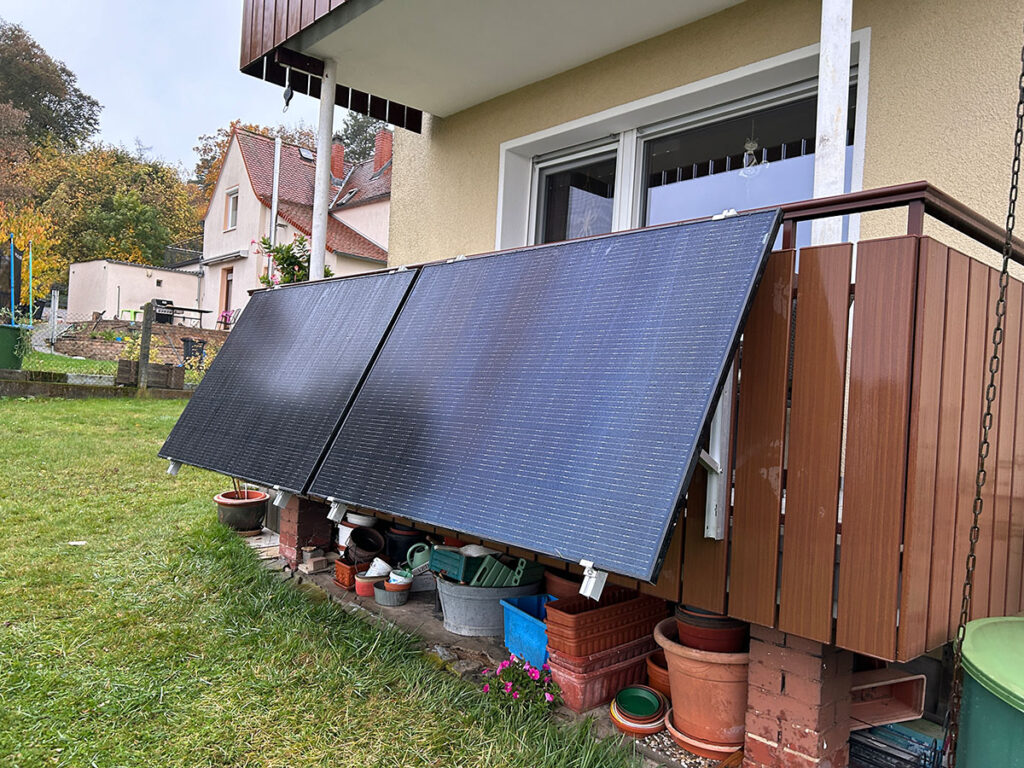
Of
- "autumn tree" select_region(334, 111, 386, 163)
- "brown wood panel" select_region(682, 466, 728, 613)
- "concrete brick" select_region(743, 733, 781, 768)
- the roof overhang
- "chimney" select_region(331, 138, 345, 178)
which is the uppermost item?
"autumn tree" select_region(334, 111, 386, 163)

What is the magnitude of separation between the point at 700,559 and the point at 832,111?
194 centimetres

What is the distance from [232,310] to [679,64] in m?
22.4

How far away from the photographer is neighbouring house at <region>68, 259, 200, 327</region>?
26.5m

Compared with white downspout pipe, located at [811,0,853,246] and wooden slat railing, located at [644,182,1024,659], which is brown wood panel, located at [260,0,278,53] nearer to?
white downspout pipe, located at [811,0,853,246]

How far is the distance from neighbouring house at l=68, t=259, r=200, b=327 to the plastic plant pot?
23.6 m

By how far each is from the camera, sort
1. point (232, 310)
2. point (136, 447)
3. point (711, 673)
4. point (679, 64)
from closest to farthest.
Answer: point (711, 673), point (679, 64), point (136, 447), point (232, 310)

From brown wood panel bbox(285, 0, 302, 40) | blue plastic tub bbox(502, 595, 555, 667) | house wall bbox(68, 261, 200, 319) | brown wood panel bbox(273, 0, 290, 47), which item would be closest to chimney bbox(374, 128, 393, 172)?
house wall bbox(68, 261, 200, 319)

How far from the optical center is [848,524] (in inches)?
79.2

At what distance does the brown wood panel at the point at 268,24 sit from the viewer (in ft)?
17.1

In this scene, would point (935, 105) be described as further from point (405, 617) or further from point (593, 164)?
point (405, 617)

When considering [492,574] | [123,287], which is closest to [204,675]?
[492,574]

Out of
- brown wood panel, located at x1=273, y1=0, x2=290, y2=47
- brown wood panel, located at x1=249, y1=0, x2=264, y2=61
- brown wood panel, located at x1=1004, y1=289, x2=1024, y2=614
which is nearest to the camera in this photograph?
brown wood panel, located at x1=1004, y1=289, x2=1024, y2=614

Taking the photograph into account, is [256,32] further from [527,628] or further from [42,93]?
[42,93]

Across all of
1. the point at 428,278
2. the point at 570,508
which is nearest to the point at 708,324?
the point at 570,508
